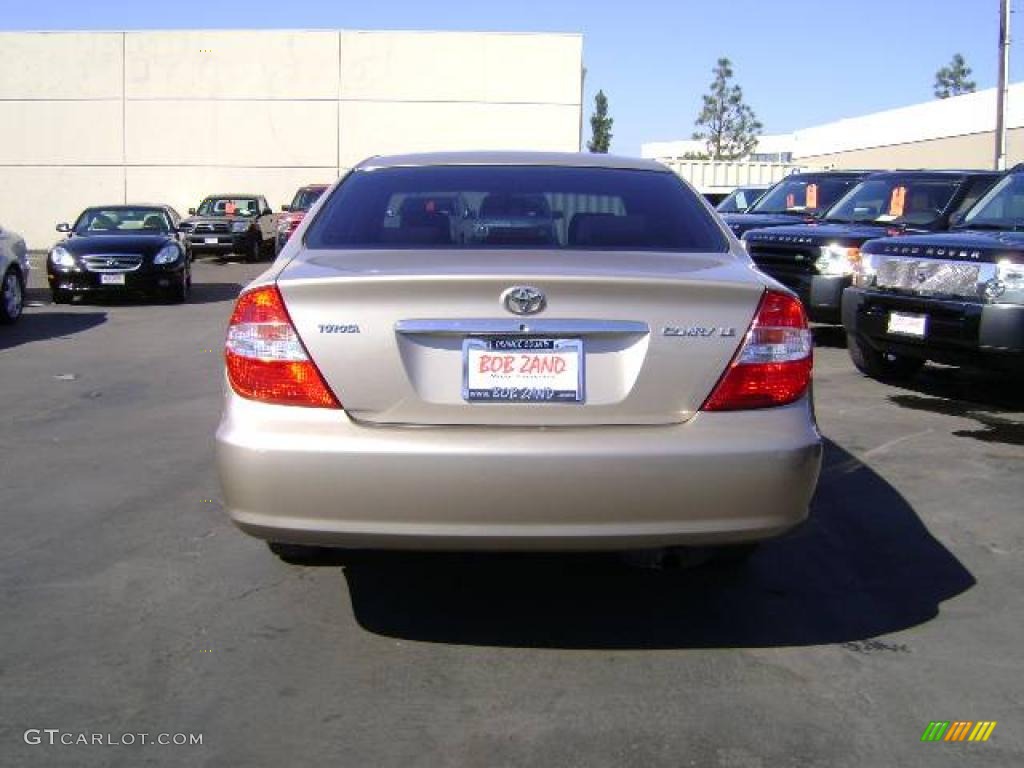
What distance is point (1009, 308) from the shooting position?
7359 mm

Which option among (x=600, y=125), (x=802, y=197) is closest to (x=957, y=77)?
(x=600, y=125)

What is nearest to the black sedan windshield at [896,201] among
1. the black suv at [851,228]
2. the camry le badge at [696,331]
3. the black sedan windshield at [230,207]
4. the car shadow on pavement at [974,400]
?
the black suv at [851,228]

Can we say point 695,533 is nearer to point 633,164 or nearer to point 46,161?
point 633,164

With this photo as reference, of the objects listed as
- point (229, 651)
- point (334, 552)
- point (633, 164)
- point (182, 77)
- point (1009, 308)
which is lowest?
point (229, 651)

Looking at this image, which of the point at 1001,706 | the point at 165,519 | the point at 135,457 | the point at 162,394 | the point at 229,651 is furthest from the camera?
the point at 162,394

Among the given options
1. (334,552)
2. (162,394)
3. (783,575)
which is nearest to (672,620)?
(783,575)

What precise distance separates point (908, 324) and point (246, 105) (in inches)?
1079

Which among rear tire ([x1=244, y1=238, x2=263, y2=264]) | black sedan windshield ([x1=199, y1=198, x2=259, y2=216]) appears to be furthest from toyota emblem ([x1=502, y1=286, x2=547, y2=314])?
black sedan windshield ([x1=199, y1=198, x2=259, y2=216])

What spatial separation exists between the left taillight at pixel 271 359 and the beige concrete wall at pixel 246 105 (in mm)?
28817

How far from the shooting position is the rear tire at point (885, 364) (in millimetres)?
9281

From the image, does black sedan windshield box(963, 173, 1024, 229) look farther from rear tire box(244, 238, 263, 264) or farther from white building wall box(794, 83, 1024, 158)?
white building wall box(794, 83, 1024, 158)

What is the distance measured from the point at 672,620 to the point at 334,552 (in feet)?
4.18

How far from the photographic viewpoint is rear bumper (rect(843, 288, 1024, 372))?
24.2 ft

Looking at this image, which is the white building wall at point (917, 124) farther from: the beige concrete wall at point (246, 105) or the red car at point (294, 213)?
the red car at point (294, 213)
